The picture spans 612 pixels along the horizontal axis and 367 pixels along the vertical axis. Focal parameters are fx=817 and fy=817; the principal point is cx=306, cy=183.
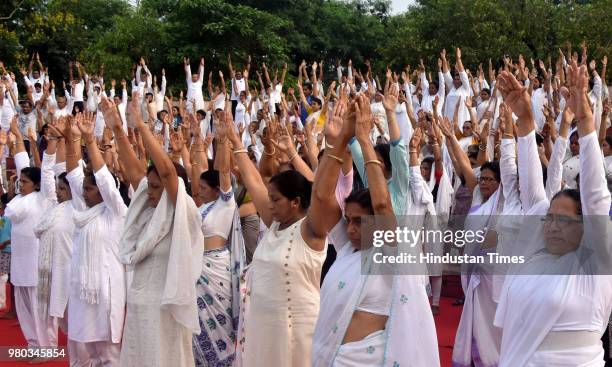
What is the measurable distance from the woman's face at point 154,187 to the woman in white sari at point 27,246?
270 centimetres

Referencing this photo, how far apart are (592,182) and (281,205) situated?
5.25 feet

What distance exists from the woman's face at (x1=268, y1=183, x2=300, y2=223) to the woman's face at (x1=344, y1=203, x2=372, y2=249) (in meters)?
0.66

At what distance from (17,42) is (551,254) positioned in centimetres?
2299

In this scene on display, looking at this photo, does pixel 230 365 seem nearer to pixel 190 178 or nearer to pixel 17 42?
pixel 190 178

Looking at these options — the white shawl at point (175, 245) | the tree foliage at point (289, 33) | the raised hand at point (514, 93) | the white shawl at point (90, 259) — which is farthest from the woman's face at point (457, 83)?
the raised hand at point (514, 93)

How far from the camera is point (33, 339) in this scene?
23.3ft

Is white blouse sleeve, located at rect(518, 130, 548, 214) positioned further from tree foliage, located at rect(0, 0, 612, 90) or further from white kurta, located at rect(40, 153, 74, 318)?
tree foliage, located at rect(0, 0, 612, 90)

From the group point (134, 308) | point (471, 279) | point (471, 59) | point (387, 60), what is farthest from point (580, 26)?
point (134, 308)

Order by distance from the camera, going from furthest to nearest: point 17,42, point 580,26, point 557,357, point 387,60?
1. point 387,60
2. point 17,42
3. point 580,26
4. point 557,357

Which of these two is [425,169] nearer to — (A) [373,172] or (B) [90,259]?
(B) [90,259]

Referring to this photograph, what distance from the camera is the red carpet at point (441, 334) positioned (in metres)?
6.82

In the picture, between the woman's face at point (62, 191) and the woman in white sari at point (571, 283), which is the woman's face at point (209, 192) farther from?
the woman in white sari at point (571, 283)

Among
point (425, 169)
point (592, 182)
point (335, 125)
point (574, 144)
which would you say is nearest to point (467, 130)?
point (425, 169)

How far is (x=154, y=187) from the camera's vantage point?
482 cm
